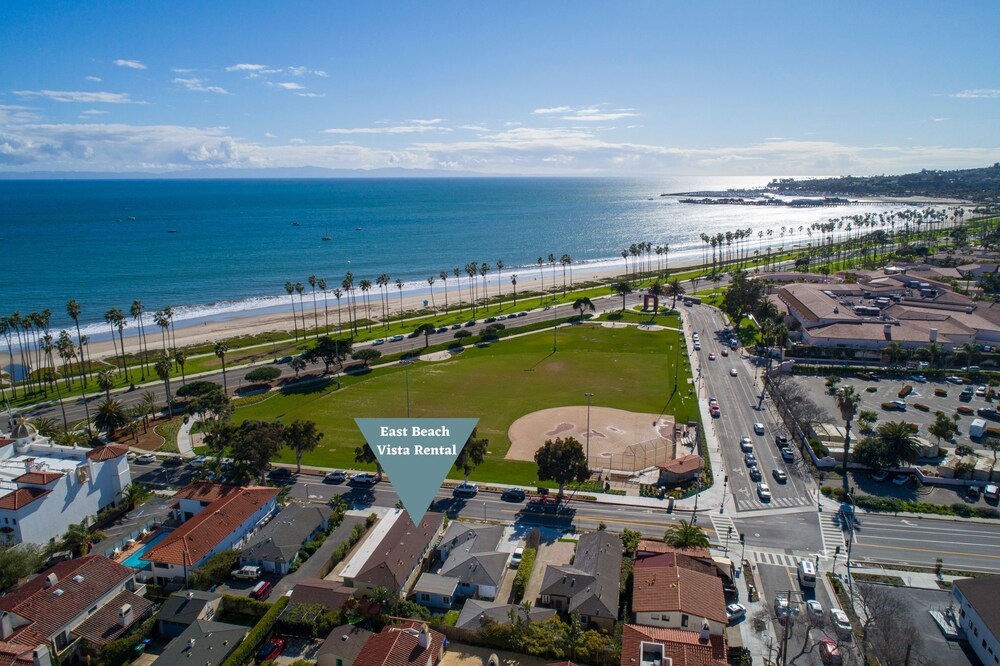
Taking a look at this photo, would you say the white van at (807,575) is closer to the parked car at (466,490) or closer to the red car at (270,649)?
the parked car at (466,490)

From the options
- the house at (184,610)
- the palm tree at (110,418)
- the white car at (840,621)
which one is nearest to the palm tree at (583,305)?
the palm tree at (110,418)

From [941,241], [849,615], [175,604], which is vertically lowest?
[849,615]

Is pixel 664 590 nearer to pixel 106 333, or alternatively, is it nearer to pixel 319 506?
pixel 319 506

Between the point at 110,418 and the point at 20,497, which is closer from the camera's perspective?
the point at 20,497

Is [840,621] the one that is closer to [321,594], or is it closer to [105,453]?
[321,594]

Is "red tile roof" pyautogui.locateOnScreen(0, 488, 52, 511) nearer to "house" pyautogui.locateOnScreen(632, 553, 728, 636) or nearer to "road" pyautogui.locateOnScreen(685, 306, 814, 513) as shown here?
"house" pyautogui.locateOnScreen(632, 553, 728, 636)

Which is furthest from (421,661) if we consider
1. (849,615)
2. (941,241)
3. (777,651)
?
(941,241)

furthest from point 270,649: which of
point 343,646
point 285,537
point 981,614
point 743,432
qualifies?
point 743,432
